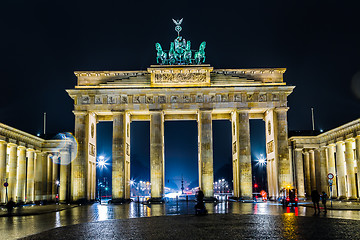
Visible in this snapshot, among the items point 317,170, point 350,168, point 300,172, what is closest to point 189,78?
point 300,172

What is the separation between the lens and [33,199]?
2132 inches

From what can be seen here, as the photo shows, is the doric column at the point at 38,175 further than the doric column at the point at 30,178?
Yes

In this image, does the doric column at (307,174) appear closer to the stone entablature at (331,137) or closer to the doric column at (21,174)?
the stone entablature at (331,137)

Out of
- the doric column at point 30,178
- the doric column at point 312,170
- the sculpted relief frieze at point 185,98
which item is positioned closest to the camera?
the sculpted relief frieze at point 185,98

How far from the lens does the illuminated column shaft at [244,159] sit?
4959 centimetres

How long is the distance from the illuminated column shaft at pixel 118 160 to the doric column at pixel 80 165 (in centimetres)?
364

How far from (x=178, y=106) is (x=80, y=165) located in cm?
1430

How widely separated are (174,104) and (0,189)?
22.3m

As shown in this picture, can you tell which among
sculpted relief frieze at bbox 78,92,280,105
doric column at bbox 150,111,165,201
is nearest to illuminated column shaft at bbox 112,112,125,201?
sculpted relief frieze at bbox 78,92,280,105

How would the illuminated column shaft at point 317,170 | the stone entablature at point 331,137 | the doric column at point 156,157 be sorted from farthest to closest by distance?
the illuminated column shaft at point 317,170
the doric column at point 156,157
the stone entablature at point 331,137

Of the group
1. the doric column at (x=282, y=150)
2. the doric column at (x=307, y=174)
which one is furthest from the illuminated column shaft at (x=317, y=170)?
the doric column at (x=282, y=150)

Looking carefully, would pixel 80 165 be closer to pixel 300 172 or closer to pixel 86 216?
pixel 86 216

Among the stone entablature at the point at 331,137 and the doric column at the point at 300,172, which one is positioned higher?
the stone entablature at the point at 331,137

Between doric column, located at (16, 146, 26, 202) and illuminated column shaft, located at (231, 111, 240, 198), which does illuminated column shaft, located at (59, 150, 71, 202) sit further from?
illuminated column shaft, located at (231, 111, 240, 198)
